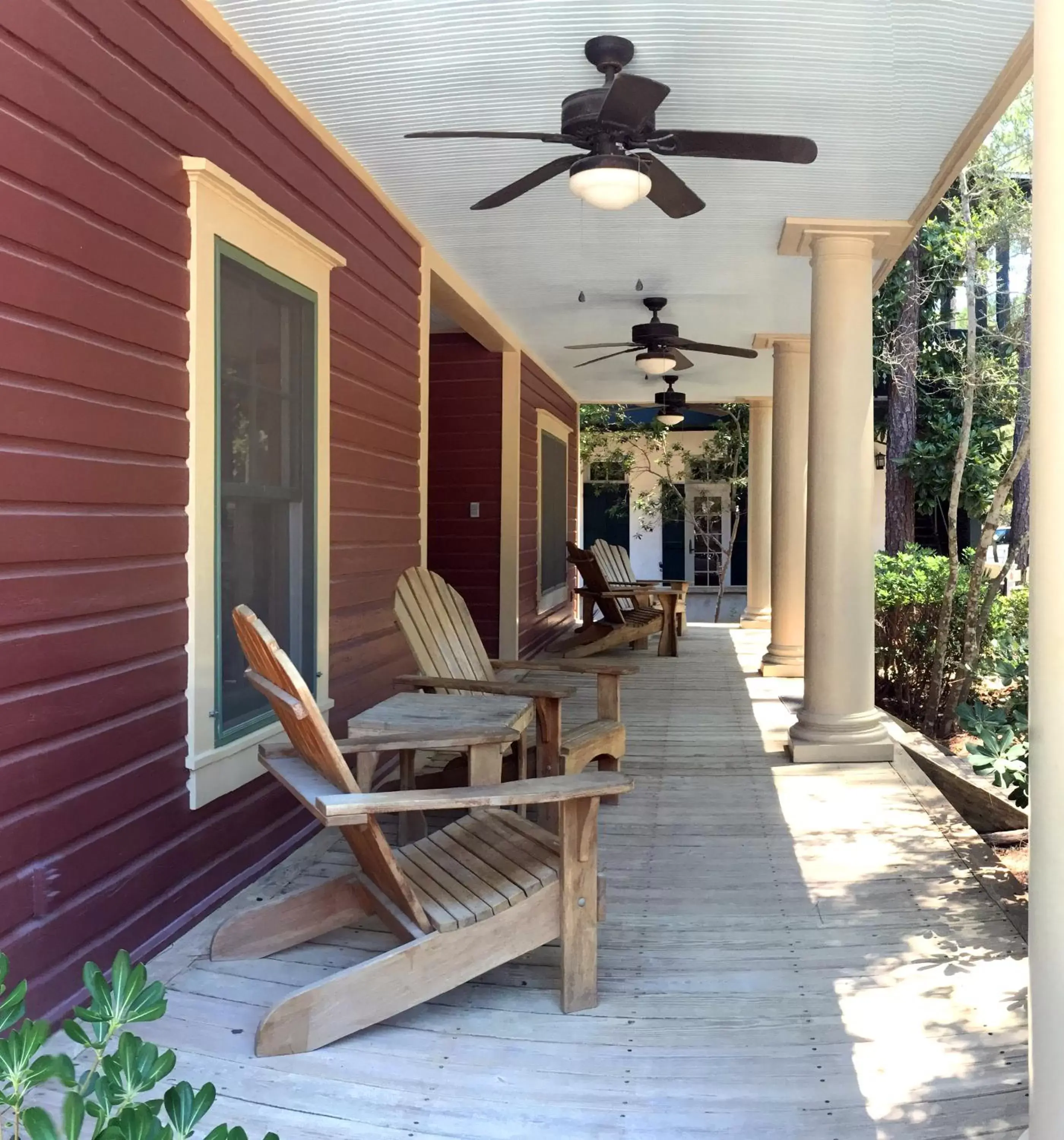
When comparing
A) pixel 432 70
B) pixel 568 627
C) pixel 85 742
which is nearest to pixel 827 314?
pixel 432 70

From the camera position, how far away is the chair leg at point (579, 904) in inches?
88.4

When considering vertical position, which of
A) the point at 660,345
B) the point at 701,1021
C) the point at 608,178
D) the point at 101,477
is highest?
the point at 660,345

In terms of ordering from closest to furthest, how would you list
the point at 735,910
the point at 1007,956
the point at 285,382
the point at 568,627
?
1. the point at 1007,956
2. the point at 735,910
3. the point at 285,382
4. the point at 568,627

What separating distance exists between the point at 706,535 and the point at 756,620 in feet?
9.15

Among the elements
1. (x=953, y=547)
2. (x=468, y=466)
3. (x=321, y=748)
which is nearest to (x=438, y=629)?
(x=321, y=748)

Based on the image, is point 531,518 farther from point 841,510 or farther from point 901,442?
point 901,442

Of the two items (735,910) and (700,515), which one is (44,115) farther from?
(700,515)

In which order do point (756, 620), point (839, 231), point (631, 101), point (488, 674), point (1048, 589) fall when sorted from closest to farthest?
1. point (1048, 589)
2. point (631, 101)
3. point (488, 674)
4. point (839, 231)
5. point (756, 620)

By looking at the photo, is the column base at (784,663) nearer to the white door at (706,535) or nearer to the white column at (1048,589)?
the white door at (706,535)

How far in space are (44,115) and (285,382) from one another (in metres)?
1.33

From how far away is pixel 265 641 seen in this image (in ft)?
7.10

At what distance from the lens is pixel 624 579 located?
406 inches

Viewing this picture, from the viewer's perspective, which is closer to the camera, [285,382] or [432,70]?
[432,70]

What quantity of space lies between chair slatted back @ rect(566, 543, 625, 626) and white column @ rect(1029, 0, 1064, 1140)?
679cm
